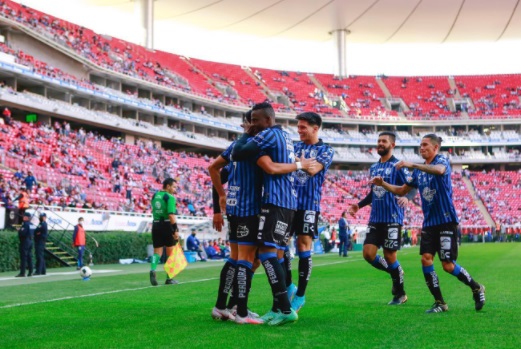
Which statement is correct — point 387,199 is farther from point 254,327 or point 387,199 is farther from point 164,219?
point 164,219

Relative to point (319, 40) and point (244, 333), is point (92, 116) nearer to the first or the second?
point (319, 40)

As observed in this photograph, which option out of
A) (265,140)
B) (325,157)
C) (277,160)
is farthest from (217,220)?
(325,157)

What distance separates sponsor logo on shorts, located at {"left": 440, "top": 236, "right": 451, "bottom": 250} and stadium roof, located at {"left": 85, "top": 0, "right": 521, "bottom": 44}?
5354cm

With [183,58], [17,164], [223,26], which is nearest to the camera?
[17,164]

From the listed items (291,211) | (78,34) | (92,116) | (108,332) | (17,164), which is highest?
(78,34)

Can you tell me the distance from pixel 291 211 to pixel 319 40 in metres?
70.2

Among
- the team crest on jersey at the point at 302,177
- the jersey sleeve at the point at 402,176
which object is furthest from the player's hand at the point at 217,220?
the jersey sleeve at the point at 402,176

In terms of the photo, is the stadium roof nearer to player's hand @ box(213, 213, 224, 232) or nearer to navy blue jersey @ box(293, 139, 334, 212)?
navy blue jersey @ box(293, 139, 334, 212)

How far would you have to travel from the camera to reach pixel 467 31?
71.6 m

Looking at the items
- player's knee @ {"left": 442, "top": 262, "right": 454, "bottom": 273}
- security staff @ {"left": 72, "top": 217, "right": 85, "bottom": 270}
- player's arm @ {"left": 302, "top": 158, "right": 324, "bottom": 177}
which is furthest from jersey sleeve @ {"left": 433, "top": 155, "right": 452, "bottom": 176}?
security staff @ {"left": 72, "top": 217, "right": 85, "bottom": 270}

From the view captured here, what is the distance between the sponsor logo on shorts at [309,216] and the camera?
311 inches

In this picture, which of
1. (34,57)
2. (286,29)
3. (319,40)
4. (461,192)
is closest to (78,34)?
(34,57)

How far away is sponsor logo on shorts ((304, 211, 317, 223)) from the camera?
7891 millimetres

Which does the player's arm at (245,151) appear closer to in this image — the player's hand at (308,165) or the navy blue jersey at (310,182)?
the player's hand at (308,165)
